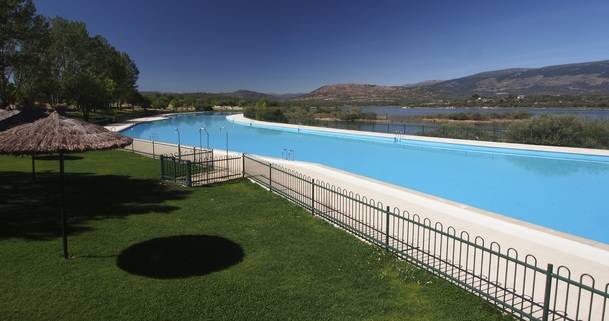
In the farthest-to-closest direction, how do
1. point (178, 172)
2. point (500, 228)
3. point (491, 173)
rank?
point (491, 173) → point (178, 172) → point (500, 228)

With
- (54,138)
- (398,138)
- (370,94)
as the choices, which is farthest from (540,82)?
(54,138)

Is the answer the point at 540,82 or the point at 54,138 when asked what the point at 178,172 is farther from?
the point at 540,82

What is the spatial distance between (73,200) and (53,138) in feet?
16.1

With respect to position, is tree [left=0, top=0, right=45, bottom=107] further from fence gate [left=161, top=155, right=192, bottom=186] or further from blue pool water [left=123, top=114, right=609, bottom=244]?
fence gate [left=161, top=155, right=192, bottom=186]

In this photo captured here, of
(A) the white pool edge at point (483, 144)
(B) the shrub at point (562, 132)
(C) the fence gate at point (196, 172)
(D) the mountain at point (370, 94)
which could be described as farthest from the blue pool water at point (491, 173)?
(D) the mountain at point (370, 94)

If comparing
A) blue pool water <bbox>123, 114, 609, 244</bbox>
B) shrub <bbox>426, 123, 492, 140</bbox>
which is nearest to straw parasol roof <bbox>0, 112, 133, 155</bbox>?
blue pool water <bbox>123, 114, 609, 244</bbox>

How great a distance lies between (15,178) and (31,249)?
295 inches

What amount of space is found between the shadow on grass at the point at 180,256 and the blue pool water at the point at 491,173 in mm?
8513

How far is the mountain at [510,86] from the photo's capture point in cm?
15062

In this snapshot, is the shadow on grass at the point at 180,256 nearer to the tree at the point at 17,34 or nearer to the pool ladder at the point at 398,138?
the pool ladder at the point at 398,138

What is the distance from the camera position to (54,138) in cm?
587

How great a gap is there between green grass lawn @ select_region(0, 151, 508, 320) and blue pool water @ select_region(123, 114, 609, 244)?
263 inches

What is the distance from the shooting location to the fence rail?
14.8 feet

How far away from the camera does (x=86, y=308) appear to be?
485 cm
